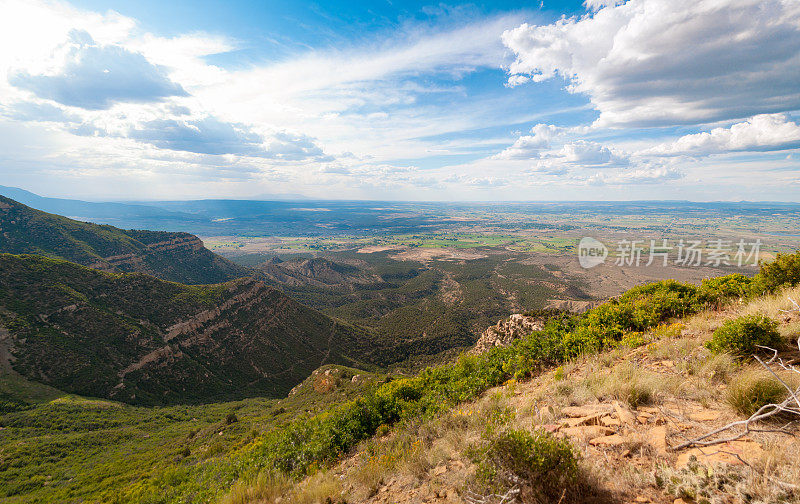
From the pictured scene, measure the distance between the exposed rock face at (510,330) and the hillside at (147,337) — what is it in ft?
145

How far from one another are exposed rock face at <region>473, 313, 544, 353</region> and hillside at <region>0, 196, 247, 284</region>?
4263 inches

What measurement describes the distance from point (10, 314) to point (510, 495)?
67.3 m

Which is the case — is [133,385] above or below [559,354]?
below

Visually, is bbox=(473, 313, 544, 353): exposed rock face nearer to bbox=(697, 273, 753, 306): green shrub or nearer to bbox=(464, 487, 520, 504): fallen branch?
bbox=(697, 273, 753, 306): green shrub

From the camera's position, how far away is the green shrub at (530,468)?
3.71 m

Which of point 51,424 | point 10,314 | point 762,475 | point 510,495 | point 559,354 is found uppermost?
point 762,475

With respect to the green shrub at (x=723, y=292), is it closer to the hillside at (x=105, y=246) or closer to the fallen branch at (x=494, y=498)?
the fallen branch at (x=494, y=498)

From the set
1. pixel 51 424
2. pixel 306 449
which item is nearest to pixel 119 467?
pixel 51 424

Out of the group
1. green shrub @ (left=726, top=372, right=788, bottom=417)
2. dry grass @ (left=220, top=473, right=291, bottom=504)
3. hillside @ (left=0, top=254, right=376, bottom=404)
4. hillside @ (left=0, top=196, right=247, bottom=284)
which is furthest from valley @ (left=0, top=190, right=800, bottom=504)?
green shrub @ (left=726, top=372, right=788, bottom=417)

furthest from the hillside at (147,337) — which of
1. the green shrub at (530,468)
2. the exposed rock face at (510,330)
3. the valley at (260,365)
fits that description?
the green shrub at (530,468)

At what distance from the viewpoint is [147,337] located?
49.6 meters

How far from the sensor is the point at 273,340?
65.6 metres

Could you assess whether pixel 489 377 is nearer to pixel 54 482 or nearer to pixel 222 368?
pixel 54 482

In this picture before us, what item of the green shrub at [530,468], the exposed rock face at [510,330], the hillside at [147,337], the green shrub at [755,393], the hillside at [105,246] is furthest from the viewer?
the hillside at [105,246]
